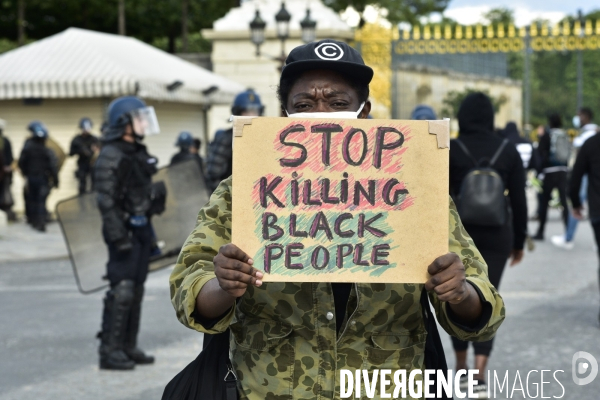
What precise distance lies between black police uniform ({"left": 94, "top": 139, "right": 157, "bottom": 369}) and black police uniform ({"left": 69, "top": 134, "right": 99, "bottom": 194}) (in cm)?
1234

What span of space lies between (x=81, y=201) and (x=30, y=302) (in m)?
2.74

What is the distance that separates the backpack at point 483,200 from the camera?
588 centimetres

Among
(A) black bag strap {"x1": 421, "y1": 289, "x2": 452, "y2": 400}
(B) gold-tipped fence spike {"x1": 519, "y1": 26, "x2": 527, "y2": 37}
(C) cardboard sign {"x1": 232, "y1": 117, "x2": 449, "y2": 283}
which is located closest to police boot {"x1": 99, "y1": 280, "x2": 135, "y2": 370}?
(A) black bag strap {"x1": 421, "y1": 289, "x2": 452, "y2": 400}

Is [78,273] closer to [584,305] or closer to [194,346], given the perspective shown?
[194,346]

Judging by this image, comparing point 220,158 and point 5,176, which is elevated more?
point 220,158

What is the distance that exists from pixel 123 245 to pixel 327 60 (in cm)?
446

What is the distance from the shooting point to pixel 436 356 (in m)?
2.63

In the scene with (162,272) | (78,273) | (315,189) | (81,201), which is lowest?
(162,272)

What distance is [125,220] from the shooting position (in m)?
6.94

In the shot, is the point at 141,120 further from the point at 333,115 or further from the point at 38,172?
the point at 38,172

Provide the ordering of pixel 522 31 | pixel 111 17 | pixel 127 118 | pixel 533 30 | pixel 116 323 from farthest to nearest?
pixel 111 17, pixel 533 30, pixel 522 31, pixel 127 118, pixel 116 323

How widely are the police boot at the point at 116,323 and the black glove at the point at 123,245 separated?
0.28 metres

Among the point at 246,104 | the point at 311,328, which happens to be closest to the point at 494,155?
the point at 246,104

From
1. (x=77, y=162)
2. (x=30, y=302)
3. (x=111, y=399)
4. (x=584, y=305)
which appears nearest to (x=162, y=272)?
(x=30, y=302)
